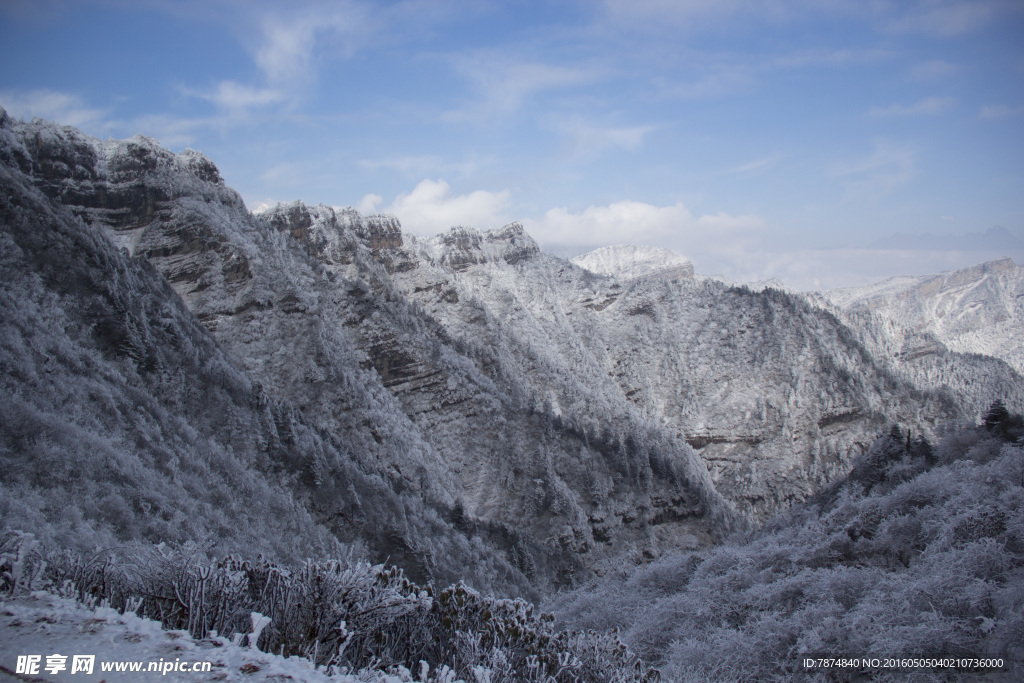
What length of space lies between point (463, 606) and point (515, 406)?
50.5 meters

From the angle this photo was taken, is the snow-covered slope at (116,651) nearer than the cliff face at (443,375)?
Yes

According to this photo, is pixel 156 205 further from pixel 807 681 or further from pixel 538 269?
pixel 538 269

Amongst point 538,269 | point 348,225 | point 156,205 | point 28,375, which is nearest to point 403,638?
point 28,375

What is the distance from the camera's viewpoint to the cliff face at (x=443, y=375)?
110 feet

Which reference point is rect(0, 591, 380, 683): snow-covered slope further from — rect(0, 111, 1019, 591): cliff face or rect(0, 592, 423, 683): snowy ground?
rect(0, 111, 1019, 591): cliff face

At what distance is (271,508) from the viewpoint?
29469 millimetres

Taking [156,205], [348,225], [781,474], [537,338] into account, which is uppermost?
[348,225]

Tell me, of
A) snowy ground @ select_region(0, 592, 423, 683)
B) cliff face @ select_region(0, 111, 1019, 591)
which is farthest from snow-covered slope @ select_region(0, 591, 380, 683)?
cliff face @ select_region(0, 111, 1019, 591)

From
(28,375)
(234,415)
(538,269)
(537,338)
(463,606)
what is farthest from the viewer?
(538,269)

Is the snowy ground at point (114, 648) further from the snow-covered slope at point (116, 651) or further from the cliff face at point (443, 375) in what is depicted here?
the cliff face at point (443, 375)

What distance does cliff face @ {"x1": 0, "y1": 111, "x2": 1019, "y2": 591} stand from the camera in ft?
110

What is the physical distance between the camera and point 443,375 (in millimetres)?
62469

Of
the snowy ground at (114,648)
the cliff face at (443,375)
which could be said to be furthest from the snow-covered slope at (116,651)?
the cliff face at (443,375)

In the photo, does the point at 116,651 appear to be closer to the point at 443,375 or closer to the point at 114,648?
the point at 114,648
